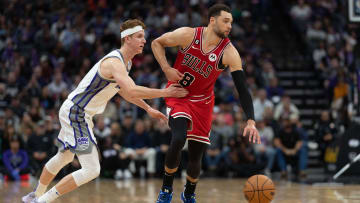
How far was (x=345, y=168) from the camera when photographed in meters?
11.8

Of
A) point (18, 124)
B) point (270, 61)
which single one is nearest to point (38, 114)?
point (18, 124)

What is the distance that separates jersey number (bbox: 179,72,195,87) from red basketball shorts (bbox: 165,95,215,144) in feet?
0.58

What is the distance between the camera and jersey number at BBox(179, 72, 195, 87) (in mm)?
7047

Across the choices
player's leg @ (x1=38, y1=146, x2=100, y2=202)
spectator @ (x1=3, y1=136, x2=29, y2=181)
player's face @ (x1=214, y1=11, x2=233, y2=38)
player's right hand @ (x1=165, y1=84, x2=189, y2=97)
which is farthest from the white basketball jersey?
spectator @ (x1=3, y1=136, x2=29, y2=181)

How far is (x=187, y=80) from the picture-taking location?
706 cm

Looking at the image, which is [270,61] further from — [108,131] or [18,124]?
[18,124]

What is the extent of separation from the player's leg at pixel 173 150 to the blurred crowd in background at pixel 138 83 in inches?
246

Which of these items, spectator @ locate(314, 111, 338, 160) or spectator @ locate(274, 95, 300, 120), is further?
spectator @ locate(274, 95, 300, 120)

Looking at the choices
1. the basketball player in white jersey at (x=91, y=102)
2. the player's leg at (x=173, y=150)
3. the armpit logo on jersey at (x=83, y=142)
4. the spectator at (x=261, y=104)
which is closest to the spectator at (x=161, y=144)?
the spectator at (x=261, y=104)

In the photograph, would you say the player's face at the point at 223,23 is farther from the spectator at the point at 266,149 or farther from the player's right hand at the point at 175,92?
the spectator at the point at 266,149

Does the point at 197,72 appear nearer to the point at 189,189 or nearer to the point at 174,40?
the point at 174,40

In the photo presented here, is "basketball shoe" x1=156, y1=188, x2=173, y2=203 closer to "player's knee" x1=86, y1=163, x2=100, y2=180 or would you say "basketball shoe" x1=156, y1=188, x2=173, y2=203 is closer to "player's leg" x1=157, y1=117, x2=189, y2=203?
"player's leg" x1=157, y1=117, x2=189, y2=203

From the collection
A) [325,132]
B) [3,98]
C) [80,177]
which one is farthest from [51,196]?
[325,132]

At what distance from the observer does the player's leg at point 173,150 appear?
669 centimetres
